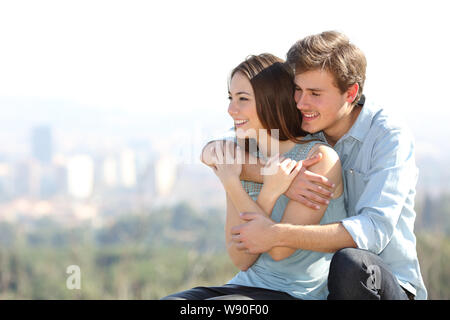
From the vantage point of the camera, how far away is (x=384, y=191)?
7.01 feet

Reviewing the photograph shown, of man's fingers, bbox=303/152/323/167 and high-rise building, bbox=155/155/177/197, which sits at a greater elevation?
man's fingers, bbox=303/152/323/167

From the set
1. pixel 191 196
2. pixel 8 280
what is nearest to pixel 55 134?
pixel 191 196

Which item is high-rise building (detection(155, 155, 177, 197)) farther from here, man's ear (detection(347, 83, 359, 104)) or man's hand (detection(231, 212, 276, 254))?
man's hand (detection(231, 212, 276, 254))

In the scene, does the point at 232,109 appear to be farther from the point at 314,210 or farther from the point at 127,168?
the point at 127,168

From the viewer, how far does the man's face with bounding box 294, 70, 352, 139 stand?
7.59 feet

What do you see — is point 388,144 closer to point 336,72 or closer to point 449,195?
point 336,72

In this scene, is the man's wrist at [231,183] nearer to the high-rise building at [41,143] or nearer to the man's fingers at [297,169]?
the man's fingers at [297,169]

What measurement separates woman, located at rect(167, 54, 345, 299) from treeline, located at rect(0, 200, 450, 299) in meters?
3.58

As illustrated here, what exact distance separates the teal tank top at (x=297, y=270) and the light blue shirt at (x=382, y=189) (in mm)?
122

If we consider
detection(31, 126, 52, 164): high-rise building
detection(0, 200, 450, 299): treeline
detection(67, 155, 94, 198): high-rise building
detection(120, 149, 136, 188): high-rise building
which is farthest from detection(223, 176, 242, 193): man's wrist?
detection(31, 126, 52, 164): high-rise building

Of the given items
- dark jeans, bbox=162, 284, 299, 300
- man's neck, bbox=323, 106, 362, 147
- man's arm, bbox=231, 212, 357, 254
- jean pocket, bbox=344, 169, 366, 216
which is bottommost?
dark jeans, bbox=162, 284, 299, 300

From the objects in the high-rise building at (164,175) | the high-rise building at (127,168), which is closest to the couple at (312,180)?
the high-rise building at (164,175)

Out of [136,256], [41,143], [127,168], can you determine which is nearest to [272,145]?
[136,256]
